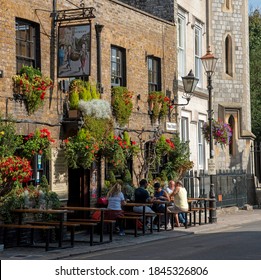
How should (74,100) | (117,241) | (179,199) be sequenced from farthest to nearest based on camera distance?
1. (179,199)
2. (74,100)
3. (117,241)

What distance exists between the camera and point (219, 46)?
117ft

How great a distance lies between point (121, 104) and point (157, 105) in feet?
9.56

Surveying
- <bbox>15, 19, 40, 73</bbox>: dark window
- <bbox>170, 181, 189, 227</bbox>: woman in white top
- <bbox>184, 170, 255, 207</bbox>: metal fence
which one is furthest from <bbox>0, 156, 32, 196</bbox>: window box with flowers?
<bbox>184, 170, 255, 207</bbox>: metal fence

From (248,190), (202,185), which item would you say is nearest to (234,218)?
(202,185)

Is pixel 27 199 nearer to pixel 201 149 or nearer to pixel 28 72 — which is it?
pixel 28 72

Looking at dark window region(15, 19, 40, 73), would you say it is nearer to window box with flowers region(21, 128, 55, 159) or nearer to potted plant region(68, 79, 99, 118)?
potted plant region(68, 79, 99, 118)

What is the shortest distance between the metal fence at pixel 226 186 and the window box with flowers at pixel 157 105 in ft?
8.91

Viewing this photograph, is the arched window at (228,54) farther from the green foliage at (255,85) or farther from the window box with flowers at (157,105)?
the green foliage at (255,85)

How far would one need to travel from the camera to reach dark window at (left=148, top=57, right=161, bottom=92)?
1101 inches

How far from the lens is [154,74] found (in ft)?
92.8

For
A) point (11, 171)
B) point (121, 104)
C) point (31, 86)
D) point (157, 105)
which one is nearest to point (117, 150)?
point (121, 104)

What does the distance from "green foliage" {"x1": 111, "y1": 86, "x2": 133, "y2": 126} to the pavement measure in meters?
3.79

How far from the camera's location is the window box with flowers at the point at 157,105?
90.2ft

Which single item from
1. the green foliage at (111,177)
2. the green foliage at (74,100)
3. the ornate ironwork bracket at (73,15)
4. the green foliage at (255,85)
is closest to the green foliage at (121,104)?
the green foliage at (111,177)
